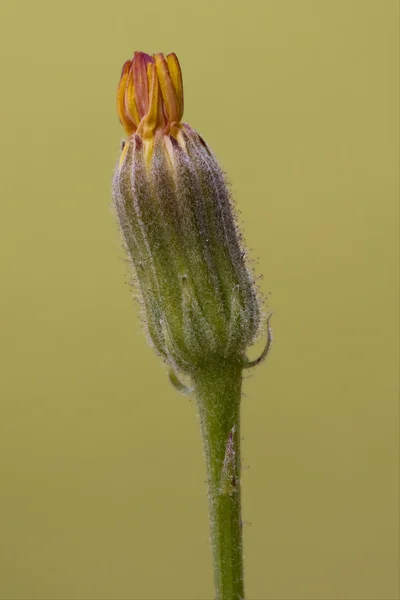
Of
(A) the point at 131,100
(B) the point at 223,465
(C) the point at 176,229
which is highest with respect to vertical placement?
(A) the point at 131,100

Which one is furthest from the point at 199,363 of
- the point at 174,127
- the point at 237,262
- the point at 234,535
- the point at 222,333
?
the point at 174,127

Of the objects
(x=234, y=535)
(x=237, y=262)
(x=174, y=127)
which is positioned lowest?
(x=234, y=535)

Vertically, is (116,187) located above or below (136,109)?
below

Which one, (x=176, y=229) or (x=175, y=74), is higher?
(x=175, y=74)

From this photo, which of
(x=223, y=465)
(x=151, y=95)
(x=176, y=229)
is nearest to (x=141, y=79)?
(x=151, y=95)

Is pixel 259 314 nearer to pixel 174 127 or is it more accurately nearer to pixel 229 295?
pixel 229 295

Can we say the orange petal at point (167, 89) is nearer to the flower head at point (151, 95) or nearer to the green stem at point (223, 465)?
the flower head at point (151, 95)

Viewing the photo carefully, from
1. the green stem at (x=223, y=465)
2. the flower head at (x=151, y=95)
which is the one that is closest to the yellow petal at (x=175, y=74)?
the flower head at (x=151, y=95)

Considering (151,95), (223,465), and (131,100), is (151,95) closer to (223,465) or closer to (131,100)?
(131,100)
